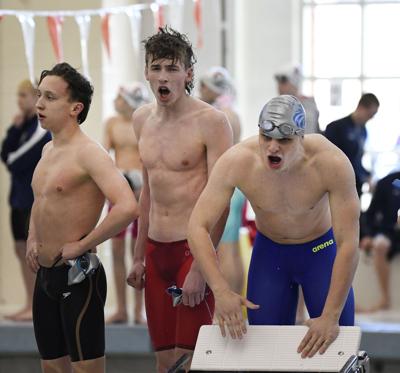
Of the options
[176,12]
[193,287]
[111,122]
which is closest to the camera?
[193,287]

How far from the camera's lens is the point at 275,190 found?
4.46m

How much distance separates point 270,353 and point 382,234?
4.83 meters

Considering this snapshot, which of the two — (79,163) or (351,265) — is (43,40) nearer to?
(79,163)

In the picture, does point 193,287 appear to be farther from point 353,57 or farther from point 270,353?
point 353,57

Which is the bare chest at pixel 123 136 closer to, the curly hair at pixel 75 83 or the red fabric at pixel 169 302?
the red fabric at pixel 169 302

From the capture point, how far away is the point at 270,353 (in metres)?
3.94

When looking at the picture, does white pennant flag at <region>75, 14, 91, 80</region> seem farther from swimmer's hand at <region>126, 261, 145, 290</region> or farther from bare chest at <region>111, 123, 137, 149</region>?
swimmer's hand at <region>126, 261, 145, 290</region>

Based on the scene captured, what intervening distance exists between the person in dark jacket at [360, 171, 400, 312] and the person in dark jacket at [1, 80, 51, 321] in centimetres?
241

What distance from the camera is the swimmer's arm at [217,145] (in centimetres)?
471

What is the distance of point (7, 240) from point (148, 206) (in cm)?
446

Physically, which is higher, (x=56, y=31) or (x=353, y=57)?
(x=56, y=31)

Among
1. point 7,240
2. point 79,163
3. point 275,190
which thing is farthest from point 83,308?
point 7,240

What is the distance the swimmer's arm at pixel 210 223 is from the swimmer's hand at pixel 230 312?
0.03m

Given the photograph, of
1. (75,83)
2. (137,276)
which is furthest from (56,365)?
(75,83)
